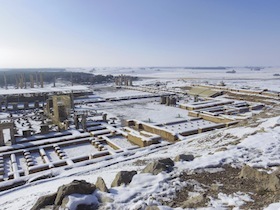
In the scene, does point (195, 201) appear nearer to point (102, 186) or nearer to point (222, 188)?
point (222, 188)

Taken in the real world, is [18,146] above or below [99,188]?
below

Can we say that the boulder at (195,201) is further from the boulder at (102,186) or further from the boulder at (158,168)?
the boulder at (102,186)

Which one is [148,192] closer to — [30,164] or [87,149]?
[30,164]

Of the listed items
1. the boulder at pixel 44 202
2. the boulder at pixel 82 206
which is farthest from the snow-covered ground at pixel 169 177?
the boulder at pixel 44 202

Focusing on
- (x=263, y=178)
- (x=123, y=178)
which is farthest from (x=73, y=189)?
(x=263, y=178)

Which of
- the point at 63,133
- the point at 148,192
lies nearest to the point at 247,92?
the point at 63,133

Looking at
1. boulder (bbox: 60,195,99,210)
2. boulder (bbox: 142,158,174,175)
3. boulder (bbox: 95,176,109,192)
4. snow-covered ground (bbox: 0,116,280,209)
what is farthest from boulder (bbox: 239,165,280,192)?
boulder (bbox: 60,195,99,210)
